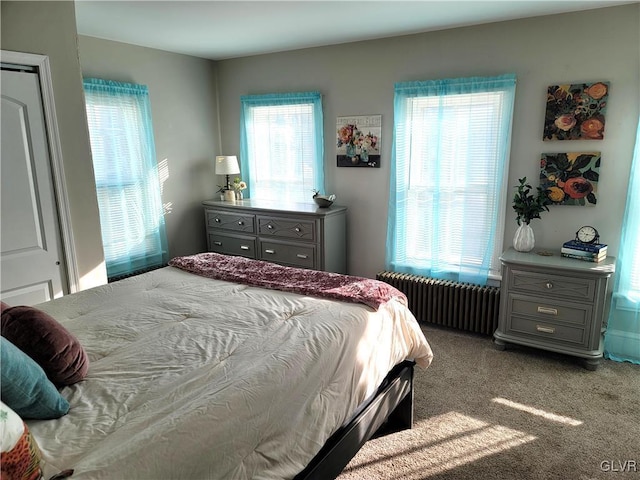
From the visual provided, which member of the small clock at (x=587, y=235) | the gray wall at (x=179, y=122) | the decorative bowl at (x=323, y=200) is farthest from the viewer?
the decorative bowl at (x=323, y=200)

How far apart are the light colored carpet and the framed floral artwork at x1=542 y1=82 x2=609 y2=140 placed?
1.69 m

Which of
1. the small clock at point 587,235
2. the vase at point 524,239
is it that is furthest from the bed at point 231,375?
the small clock at point 587,235

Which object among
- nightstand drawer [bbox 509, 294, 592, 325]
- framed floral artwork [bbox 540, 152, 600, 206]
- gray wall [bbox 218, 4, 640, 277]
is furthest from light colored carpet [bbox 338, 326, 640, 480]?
framed floral artwork [bbox 540, 152, 600, 206]

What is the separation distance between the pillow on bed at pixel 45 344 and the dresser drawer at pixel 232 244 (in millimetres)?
2920

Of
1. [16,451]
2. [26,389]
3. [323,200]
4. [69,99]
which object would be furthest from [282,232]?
[16,451]

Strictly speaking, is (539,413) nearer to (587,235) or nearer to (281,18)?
(587,235)

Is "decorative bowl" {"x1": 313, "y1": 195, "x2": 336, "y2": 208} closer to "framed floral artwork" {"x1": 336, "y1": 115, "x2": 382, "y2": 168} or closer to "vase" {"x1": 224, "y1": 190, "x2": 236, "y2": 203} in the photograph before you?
"framed floral artwork" {"x1": 336, "y1": 115, "x2": 382, "y2": 168}

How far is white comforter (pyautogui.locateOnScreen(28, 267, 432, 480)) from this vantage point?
119 centimetres

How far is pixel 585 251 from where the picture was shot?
3.03 meters

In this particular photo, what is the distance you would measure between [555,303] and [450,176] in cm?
133

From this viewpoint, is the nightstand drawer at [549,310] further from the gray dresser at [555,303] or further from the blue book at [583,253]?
the blue book at [583,253]

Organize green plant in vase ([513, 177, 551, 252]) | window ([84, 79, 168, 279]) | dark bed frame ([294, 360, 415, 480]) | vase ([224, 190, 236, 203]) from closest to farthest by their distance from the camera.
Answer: dark bed frame ([294, 360, 415, 480])
green plant in vase ([513, 177, 551, 252])
window ([84, 79, 168, 279])
vase ([224, 190, 236, 203])

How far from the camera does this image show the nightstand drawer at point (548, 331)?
2965 millimetres

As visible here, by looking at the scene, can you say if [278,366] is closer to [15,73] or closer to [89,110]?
[15,73]
